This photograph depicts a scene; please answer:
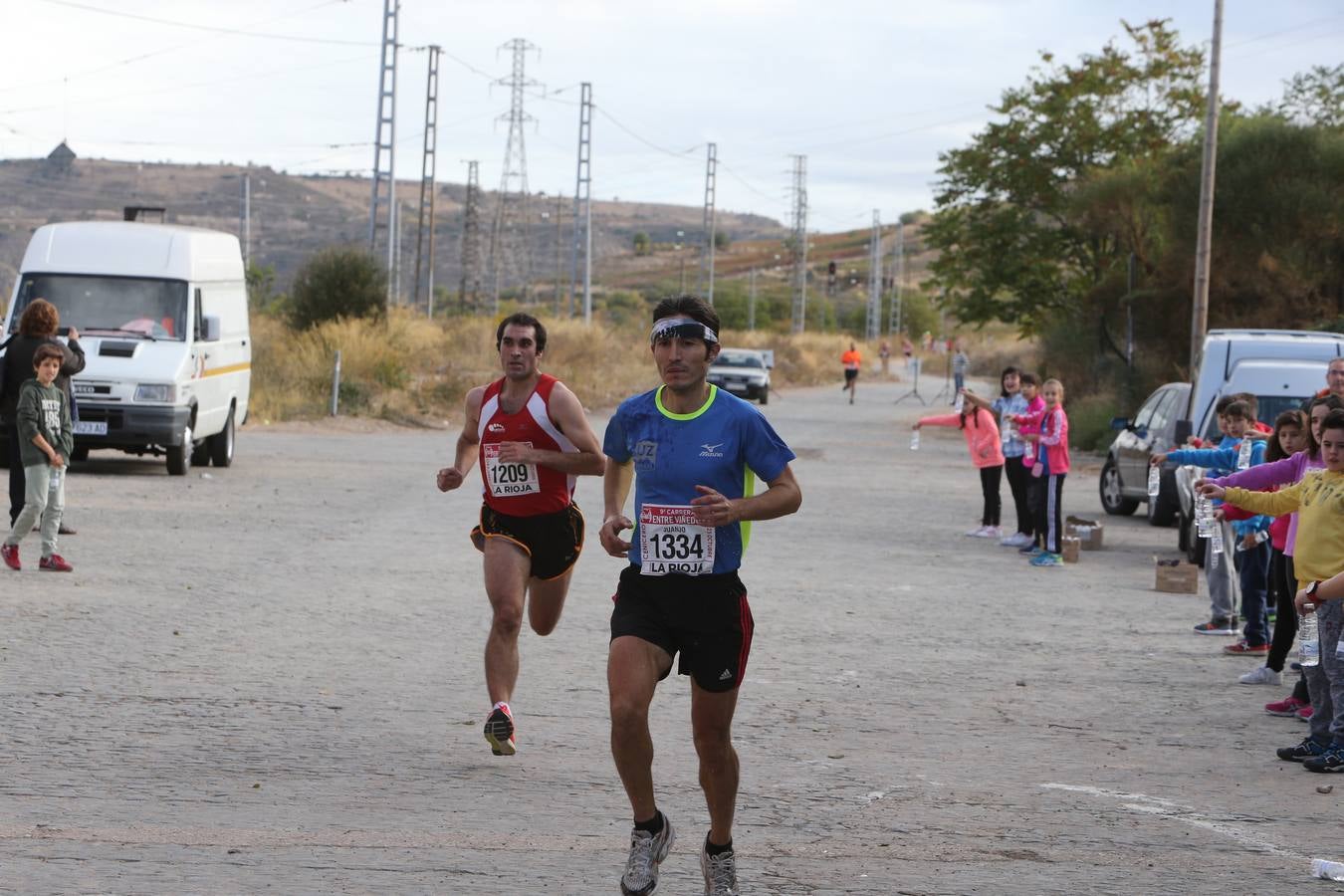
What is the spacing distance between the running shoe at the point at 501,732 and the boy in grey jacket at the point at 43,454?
6.46m

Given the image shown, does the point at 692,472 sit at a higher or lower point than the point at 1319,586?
higher

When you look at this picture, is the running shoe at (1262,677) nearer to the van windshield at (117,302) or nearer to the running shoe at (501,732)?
the running shoe at (501,732)

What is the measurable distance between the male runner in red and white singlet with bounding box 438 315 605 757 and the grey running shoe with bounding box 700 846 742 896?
2.20 metres

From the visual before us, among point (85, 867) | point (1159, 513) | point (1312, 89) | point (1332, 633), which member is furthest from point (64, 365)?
point (1312, 89)

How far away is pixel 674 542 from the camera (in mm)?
5609

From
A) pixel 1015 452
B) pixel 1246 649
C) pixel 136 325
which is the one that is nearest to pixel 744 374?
pixel 136 325

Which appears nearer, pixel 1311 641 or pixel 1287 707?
pixel 1311 641

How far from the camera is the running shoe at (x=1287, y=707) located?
9.12m

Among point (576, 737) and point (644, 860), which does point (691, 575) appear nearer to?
point (644, 860)

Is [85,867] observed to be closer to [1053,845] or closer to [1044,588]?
[1053,845]

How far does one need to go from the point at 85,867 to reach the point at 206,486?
15.2 meters

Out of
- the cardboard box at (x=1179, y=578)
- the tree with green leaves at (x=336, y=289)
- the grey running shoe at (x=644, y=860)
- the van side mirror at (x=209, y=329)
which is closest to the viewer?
the grey running shoe at (x=644, y=860)

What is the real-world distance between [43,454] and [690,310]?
330 inches

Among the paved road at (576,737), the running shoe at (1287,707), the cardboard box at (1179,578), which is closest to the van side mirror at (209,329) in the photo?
the paved road at (576,737)
